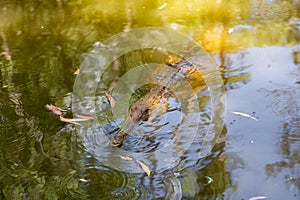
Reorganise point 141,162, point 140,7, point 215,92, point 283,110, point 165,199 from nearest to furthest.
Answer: point 165,199
point 141,162
point 283,110
point 215,92
point 140,7

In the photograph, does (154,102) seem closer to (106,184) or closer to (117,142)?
(117,142)

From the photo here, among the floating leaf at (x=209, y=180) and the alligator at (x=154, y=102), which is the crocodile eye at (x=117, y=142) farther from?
the floating leaf at (x=209, y=180)

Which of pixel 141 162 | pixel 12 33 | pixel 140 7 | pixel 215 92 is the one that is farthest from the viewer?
pixel 140 7

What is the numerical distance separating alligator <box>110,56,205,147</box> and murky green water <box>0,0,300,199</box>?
0.07 meters

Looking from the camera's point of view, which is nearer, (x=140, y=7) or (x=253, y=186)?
(x=253, y=186)

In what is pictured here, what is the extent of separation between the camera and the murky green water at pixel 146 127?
232 centimetres

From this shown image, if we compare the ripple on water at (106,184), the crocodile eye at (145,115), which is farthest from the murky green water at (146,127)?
the crocodile eye at (145,115)

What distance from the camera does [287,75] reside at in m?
3.12

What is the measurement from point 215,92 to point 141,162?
0.89m

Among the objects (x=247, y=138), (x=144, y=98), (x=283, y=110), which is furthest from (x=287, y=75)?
(x=144, y=98)

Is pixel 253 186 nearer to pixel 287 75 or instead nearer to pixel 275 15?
pixel 287 75

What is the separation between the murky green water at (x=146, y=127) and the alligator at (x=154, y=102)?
2.9 inches

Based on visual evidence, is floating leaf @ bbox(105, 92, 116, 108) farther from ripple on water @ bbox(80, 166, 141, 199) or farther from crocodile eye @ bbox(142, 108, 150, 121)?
ripple on water @ bbox(80, 166, 141, 199)

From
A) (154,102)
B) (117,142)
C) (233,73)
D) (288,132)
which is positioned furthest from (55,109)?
(288,132)
